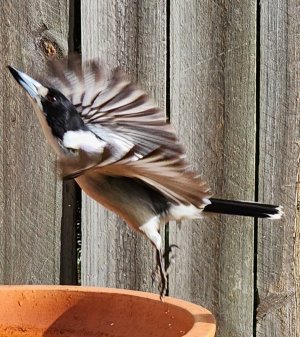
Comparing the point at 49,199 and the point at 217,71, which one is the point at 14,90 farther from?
the point at 217,71

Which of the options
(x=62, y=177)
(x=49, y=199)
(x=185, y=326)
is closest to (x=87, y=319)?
(x=185, y=326)

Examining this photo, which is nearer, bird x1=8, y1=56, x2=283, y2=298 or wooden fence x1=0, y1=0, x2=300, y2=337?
bird x1=8, y1=56, x2=283, y2=298

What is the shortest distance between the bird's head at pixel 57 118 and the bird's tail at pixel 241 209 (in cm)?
43

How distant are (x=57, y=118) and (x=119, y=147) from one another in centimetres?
22

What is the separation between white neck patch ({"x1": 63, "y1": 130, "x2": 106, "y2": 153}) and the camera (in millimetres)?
2112

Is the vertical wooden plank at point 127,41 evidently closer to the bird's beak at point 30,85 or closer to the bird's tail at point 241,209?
the bird's tail at point 241,209

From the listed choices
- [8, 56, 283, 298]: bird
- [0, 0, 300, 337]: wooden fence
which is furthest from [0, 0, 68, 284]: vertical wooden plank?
[8, 56, 283, 298]: bird

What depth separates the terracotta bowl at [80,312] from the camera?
219cm

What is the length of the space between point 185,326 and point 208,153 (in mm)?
1018

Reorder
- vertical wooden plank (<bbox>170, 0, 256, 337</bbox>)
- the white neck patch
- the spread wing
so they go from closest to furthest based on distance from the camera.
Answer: the spread wing < the white neck patch < vertical wooden plank (<bbox>170, 0, 256, 337</bbox>)

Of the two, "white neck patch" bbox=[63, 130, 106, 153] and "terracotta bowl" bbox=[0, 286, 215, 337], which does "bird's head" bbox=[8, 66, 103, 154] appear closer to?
"white neck patch" bbox=[63, 130, 106, 153]

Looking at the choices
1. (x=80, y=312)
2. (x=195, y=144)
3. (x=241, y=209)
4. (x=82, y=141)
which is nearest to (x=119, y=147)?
(x=82, y=141)

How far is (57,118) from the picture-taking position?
2.21 metres

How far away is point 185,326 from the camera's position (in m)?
2.08
